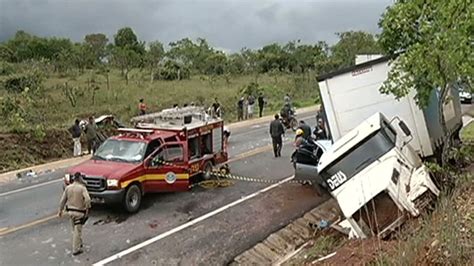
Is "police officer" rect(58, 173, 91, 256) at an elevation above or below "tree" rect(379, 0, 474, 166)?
below

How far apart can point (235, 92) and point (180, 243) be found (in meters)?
34.3

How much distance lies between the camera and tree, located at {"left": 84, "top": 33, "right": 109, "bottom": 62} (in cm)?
5694

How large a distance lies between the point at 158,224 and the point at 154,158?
7.09 ft

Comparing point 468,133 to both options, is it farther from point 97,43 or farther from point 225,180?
point 97,43

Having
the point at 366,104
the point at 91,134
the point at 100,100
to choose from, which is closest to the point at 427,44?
the point at 366,104

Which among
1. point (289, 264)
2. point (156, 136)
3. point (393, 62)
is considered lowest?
point (289, 264)

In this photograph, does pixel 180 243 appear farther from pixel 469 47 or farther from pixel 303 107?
pixel 303 107

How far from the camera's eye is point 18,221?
44.3 ft

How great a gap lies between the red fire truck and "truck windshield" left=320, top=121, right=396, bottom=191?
4.79 m

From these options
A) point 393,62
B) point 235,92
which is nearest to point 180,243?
point 393,62

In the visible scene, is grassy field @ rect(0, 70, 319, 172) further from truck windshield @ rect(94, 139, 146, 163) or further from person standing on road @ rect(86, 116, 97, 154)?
truck windshield @ rect(94, 139, 146, 163)

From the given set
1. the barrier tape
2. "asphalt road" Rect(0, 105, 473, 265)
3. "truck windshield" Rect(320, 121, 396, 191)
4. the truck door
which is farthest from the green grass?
the truck door

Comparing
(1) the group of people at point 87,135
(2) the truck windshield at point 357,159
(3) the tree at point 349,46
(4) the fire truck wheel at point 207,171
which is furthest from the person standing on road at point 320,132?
(3) the tree at point 349,46

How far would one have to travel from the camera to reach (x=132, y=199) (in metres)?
14.0
